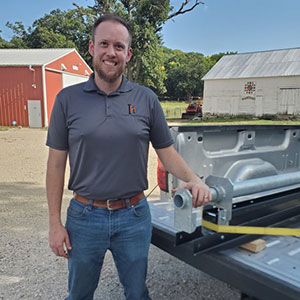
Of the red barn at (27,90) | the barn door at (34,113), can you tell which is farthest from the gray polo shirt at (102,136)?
the barn door at (34,113)

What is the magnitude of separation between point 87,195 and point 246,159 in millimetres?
1438

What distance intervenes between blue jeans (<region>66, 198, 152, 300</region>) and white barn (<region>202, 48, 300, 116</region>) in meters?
29.2

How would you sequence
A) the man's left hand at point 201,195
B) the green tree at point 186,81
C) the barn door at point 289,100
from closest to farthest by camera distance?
the man's left hand at point 201,195
the barn door at point 289,100
the green tree at point 186,81

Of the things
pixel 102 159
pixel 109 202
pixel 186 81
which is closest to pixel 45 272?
pixel 109 202

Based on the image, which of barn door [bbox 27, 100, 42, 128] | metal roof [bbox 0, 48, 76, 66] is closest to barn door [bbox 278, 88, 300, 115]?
metal roof [bbox 0, 48, 76, 66]

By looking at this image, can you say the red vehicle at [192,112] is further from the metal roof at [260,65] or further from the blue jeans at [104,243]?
the blue jeans at [104,243]

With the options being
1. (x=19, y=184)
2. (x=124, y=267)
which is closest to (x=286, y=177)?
(x=124, y=267)

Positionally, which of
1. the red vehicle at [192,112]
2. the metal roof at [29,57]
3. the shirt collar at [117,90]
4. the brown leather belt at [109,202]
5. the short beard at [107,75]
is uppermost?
the metal roof at [29,57]

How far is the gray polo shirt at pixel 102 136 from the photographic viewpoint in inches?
75.0

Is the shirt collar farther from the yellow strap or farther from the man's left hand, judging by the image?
the yellow strap

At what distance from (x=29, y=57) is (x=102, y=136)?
2410cm

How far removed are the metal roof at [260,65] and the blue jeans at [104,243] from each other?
2958cm

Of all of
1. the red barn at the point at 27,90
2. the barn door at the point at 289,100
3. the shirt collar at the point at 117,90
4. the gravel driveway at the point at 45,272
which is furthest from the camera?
the barn door at the point at 289,100

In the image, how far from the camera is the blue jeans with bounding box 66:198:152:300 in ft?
6.52
